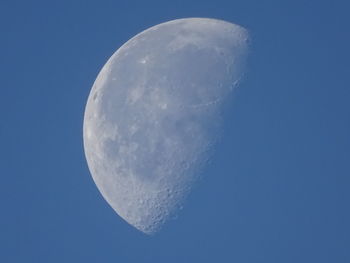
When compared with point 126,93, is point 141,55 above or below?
above

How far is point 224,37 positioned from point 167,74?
5.80ft

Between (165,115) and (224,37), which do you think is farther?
(224,37)

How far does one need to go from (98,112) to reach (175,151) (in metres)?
2.25

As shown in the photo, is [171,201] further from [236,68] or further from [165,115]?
[236,68]

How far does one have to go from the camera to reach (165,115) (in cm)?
1441

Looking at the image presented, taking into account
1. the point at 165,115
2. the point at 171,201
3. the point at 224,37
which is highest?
the point at 224,37

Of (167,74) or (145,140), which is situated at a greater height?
(167,74)

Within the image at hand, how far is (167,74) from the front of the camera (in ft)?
48.2

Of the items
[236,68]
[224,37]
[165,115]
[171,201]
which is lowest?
[171,201]

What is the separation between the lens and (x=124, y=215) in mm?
→ 15812

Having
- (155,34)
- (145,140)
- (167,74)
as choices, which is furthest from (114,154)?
(155,34)

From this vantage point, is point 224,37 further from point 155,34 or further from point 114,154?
point 114,154

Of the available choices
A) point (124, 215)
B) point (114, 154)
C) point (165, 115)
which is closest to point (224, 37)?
point (165, 115)

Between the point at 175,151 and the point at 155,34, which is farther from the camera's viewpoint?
the point at 155,34
